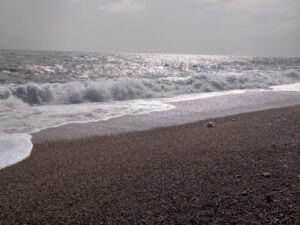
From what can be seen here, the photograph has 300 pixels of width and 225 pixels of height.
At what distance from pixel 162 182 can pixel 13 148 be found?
3.51 meters

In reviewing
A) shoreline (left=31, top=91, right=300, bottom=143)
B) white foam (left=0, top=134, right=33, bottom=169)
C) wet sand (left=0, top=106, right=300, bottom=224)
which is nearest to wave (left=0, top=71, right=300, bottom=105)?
shoreline (left=31, top=91, right=300, bottom=143)

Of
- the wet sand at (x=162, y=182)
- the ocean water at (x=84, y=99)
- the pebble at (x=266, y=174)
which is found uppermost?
the pebble at (x=266, y=174)

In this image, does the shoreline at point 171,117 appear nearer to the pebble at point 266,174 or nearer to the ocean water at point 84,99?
the ocean water at point 84,99

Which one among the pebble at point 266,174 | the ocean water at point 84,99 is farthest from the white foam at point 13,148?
the pebble at point 266,174

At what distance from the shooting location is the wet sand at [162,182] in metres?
3.51

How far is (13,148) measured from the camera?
6832mm

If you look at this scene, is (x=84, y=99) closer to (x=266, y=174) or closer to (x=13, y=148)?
(x=13, y=148)

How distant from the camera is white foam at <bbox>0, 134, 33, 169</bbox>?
19.7 ft

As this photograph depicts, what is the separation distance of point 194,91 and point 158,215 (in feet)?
51.1

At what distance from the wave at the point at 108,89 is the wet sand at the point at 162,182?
8567mm

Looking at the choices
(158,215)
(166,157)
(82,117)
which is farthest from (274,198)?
→ (82,117)

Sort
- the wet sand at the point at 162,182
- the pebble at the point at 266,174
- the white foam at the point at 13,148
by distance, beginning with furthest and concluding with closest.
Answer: the white foam at the point at 13,148
the pebble at the point at 266,174
the wet sand at the point at 162,182

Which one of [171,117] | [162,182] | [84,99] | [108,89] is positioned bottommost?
[84,99]

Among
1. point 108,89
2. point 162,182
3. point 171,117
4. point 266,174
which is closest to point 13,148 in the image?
point 162,182
